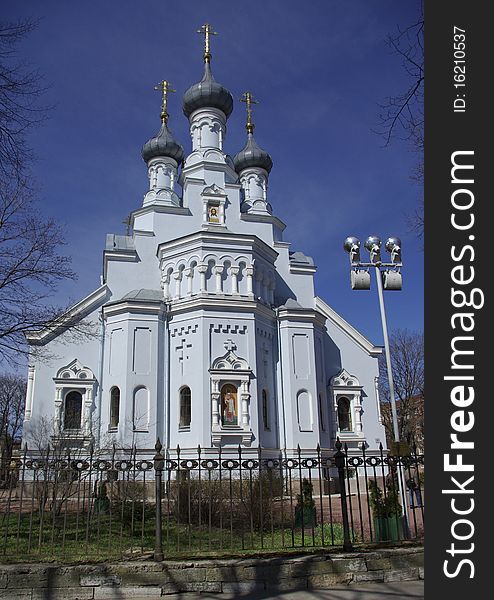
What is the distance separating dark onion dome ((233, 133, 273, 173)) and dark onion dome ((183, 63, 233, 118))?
2.65m

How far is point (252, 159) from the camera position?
105 ft

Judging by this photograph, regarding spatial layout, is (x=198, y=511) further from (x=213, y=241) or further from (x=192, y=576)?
(x=213, y=241)

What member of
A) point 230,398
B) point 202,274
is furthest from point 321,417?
point 202,274

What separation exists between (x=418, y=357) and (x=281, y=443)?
1798cm

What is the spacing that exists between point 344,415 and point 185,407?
27.1 ft

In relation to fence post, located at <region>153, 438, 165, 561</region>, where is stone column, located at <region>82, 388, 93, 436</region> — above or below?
above

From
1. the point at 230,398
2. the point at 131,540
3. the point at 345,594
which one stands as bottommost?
the point at 345,594

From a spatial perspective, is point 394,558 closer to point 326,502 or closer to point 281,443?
point 326,502

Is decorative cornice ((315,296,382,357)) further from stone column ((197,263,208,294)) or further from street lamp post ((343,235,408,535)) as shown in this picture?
street lamp post ((343,235,408,535))

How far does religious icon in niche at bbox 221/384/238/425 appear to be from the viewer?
20688 mm

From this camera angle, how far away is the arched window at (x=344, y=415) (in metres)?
25.3

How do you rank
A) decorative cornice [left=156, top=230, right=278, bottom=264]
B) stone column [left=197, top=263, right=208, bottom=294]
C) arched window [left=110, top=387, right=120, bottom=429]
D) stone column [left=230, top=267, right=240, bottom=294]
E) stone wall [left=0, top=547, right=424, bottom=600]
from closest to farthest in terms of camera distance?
stone wall [left=0, top=547, right=424, bottom=600] → arched window [left=110, top=387, right=120, bottom=429] → stone column [left=197, top=263, right=208, bottom=294] → stone column [left=230, top=267, right=240, bottom=294] → decorative cornice [left=156, top=230, right=278, bottom=264]

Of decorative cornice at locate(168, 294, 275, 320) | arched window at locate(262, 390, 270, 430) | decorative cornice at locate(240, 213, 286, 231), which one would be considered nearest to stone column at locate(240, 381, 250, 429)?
arched window at locate(262, 390, 270, 430)

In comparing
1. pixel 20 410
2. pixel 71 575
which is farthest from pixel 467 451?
pixel 20 410
